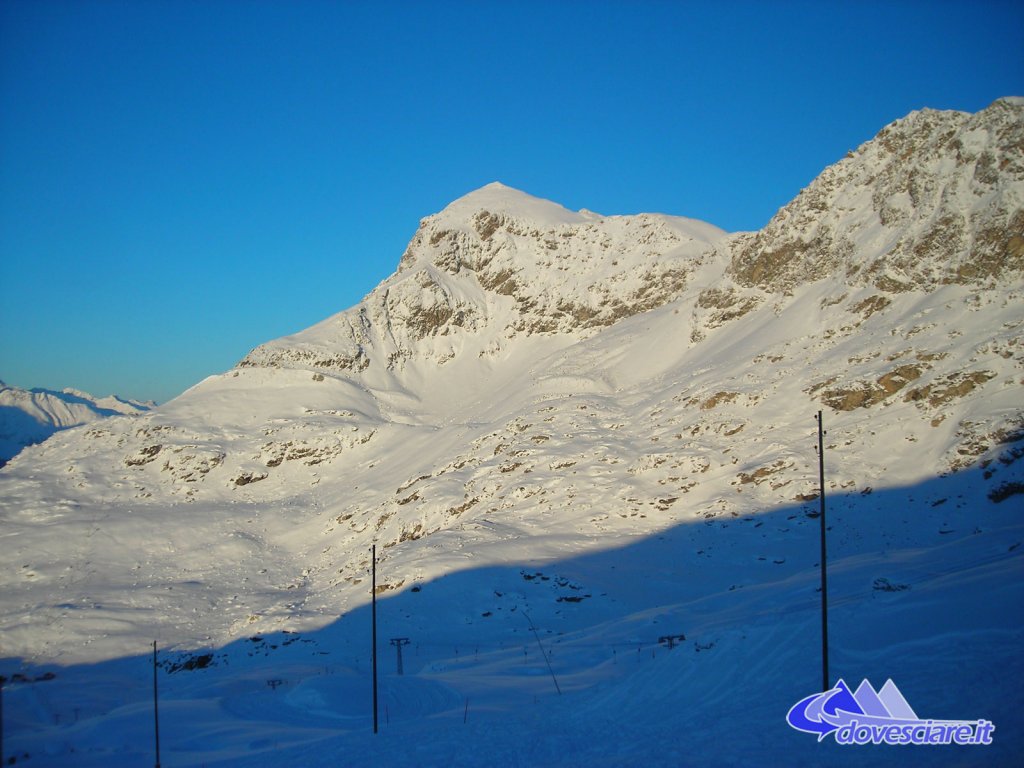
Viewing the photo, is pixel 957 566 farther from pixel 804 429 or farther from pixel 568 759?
pixel 804 429

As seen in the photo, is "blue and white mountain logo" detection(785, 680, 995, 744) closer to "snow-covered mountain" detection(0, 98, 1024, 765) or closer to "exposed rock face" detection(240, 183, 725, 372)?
"snow-covered mountain" detection(0, 98, 1024, 765)

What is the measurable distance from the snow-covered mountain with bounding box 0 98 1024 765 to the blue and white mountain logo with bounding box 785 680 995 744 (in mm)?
560

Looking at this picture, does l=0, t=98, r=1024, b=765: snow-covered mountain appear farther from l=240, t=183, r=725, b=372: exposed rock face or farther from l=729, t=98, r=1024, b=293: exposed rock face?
l=240, t=183, r=725, b=372: exposed rock face

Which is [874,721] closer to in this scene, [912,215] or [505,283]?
[912,215]

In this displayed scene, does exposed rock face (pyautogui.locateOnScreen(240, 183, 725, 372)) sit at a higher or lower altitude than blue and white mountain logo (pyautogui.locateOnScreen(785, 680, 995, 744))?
higher

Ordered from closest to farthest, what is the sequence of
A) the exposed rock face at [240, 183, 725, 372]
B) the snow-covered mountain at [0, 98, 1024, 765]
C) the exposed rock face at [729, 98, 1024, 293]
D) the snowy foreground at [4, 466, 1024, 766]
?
the snowy foreground at [4, 466, 1024, 766]
the snow-covered mountain at [0, 98, 1024, 765]
the exposed rock face at [729, 98, 1024, 293]
the exposed rock face at [240, 183, 725, 372]

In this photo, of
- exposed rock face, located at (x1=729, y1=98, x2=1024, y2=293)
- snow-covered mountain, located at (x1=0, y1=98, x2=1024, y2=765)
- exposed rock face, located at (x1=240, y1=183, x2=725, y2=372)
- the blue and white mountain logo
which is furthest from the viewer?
exposed rock face, located at (x1=240, y1=183, x2=725, y2=372)

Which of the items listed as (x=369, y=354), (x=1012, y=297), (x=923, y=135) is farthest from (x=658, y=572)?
(x=369, y=354)

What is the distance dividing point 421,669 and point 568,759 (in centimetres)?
2174

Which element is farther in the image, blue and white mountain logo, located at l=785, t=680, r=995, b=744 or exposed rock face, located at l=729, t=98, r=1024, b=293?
exposed rock face, located at l=729, t=98, r=1024, b=293

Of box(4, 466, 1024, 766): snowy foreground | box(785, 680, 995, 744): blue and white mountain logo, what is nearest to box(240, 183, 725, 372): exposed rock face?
box(4, 466, 1024, 766): snowy foreground

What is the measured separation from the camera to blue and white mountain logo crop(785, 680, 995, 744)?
15.1 m

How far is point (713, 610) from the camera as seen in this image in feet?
125

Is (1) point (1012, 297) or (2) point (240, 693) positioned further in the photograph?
(1) point (1012, 297)
